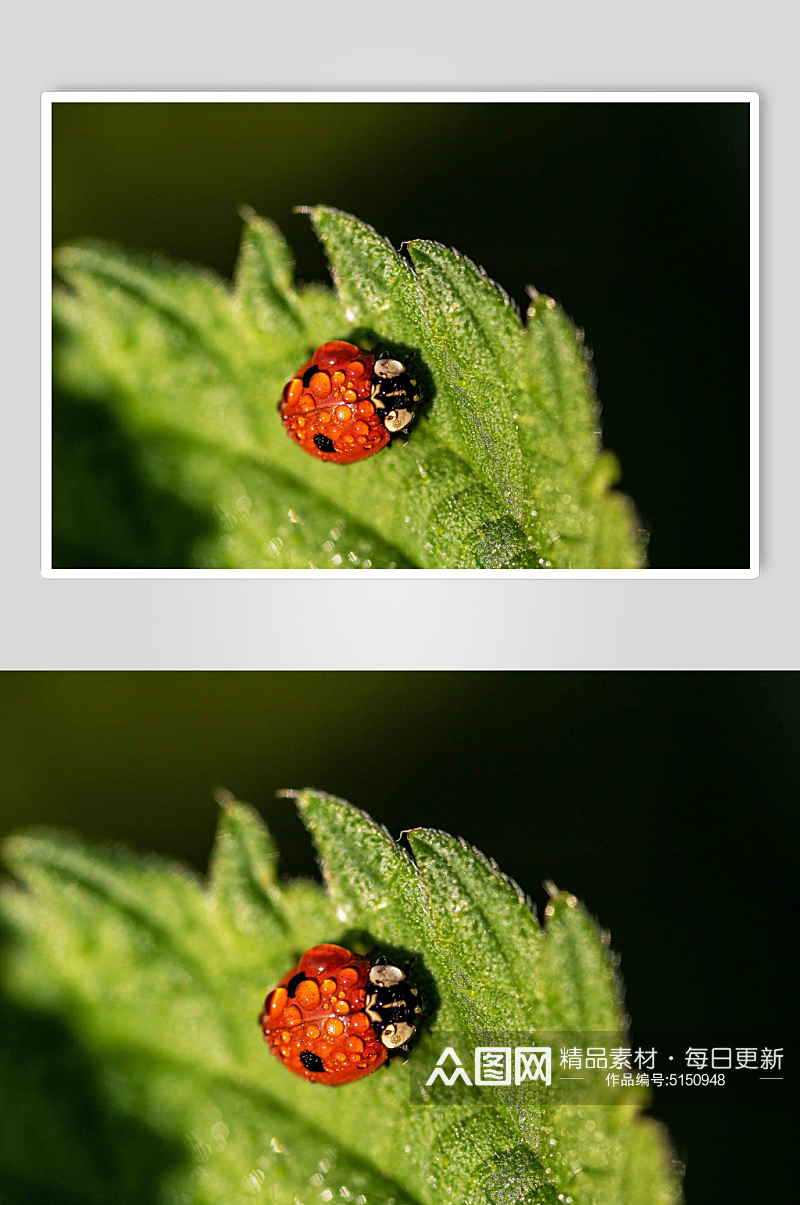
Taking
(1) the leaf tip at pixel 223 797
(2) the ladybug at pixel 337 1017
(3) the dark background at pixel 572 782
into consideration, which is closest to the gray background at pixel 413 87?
(3) the dark background at pixel 572 782

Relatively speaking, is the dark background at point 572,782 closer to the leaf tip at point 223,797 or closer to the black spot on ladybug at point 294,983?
the leaf tip at point 223,797

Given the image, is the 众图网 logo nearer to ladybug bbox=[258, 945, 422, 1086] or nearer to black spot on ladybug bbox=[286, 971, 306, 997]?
ladybug bbox=[258, 945, 422, 1086]

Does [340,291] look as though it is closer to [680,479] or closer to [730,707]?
[680,479]

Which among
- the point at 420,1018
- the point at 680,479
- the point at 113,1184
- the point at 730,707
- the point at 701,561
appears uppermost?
the point at 680,479

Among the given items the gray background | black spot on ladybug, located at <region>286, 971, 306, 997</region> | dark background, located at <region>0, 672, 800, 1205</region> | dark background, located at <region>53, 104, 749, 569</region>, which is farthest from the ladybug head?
dark background, located at <region>53, 104, 749, 569</region>

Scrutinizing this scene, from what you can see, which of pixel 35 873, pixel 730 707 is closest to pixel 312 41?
pixel 730 707
